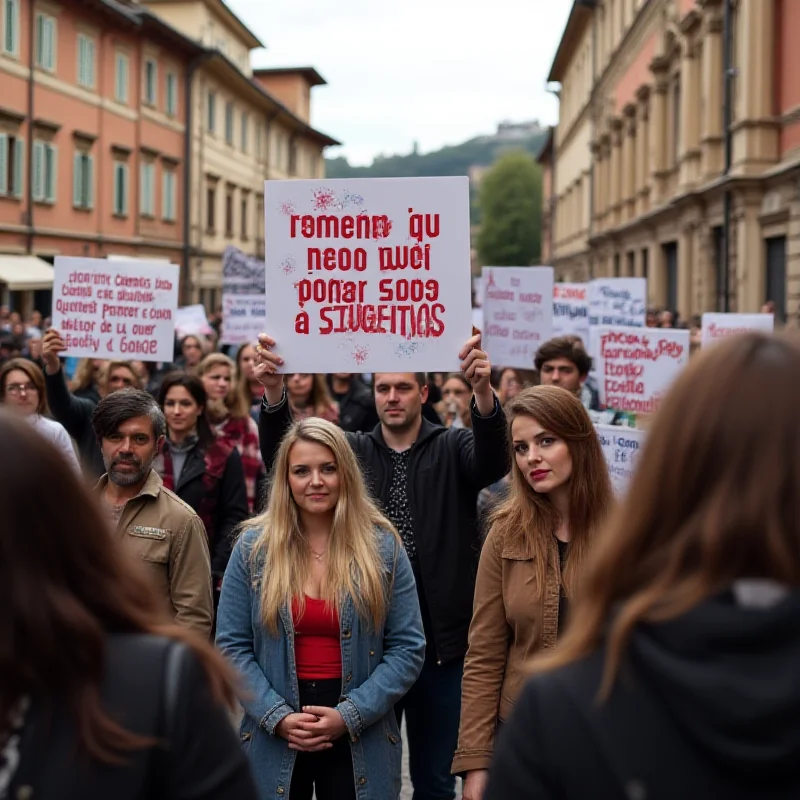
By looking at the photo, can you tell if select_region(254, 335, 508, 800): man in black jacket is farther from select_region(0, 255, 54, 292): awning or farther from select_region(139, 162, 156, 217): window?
select_region(139, 162, 156, 217): window

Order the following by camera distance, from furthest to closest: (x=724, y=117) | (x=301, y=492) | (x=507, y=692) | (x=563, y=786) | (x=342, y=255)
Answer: (x=724, y=117) → (x=342, y=255) → (x=301, y=492) → (x=507, y=692) → (x=563, y=786)

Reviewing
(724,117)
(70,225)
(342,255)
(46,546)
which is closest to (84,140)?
(70,225)

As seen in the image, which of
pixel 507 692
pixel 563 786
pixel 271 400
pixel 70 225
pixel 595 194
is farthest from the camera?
pixel 595 194

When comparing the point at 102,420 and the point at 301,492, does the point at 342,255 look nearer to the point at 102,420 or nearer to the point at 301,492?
the point at 102,420

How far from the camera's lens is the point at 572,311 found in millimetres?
15562

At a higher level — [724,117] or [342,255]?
[724,117]

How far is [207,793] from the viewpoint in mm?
1871

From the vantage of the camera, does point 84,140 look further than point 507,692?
Yes

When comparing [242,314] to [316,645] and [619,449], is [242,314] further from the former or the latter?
[316,645]

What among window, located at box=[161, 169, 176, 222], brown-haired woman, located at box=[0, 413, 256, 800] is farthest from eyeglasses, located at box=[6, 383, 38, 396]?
window, located at box=[161, 169, 176, 222]

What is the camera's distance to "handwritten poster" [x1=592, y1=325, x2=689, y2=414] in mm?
8562

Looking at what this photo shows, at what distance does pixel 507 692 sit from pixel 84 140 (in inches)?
1307

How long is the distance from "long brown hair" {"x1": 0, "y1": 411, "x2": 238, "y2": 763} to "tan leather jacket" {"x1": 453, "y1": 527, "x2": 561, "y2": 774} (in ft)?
6.99

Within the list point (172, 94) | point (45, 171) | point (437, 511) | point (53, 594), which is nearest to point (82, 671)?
point (53, 594)
